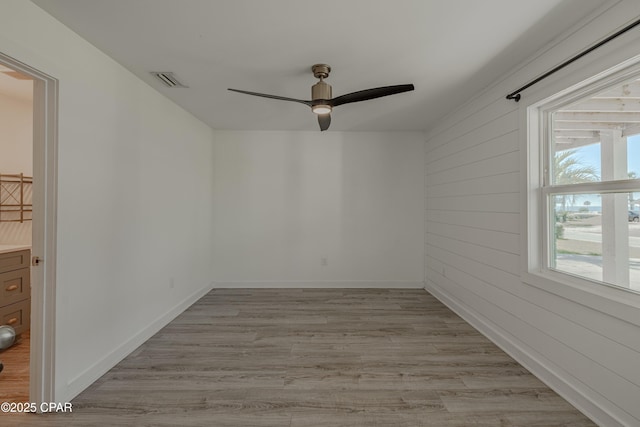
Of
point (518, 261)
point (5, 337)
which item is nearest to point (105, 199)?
point (5, 337)

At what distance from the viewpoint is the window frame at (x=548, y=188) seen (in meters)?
1.56

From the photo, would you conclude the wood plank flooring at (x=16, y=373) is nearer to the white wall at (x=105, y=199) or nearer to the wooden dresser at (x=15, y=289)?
Result: the wooden dresser at (x=15, y=289)

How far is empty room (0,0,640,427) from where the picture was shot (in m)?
1.62

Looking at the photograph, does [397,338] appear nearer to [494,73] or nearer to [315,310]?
[315,310]

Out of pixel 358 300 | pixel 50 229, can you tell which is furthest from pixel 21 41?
pixel 358 300

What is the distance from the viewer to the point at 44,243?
167 cm

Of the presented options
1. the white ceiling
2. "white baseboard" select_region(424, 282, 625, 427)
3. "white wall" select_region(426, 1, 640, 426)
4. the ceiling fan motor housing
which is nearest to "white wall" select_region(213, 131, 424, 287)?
"white wall" select_region(426, 1, 640, 426)

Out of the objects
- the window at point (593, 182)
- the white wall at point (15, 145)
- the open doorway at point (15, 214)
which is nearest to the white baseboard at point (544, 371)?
the window at point (593, 182)

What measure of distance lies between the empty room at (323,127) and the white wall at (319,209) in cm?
80

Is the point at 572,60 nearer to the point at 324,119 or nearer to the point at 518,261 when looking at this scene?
the point at 518,261

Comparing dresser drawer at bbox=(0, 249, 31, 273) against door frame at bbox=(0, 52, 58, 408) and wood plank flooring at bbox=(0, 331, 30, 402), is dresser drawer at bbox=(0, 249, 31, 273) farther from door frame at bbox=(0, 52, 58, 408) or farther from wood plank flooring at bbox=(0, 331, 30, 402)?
door frame at bbox=(0, 52, 58, 408)

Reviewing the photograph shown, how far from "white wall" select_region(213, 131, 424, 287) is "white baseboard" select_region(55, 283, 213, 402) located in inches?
50.4

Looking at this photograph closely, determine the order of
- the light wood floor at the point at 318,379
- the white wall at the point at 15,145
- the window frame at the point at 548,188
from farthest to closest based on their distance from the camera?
1. the white wall at the point at 15,145
2. the light wood floor at the point at 318,379
3. the window frame at the point at 548,188

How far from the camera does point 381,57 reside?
212 cm
